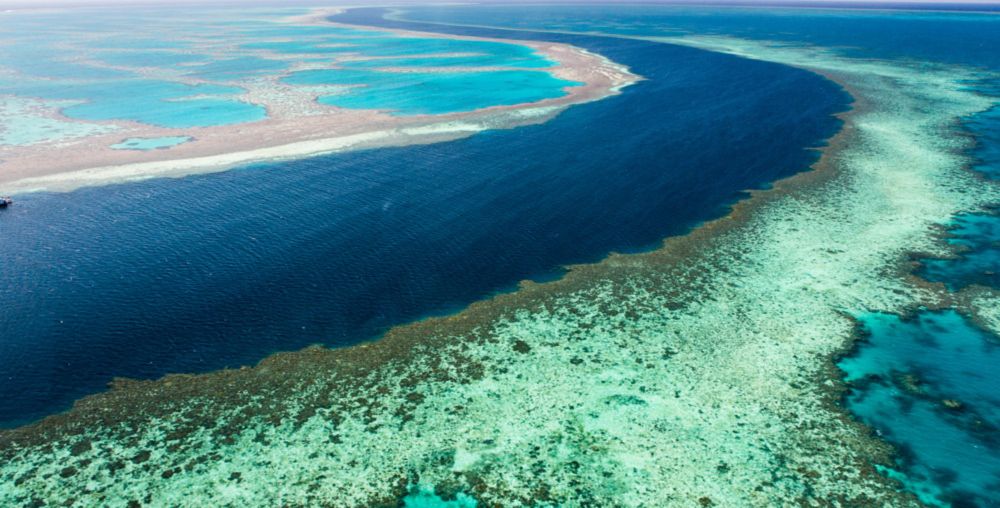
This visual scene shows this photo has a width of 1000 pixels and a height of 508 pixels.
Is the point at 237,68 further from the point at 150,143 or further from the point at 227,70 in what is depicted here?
the point at 150,143

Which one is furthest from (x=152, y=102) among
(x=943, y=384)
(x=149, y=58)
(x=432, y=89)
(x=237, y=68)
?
(x=943, y=384)

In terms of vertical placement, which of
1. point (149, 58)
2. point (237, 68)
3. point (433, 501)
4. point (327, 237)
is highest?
point (149, 58)

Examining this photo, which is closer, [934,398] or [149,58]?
[934,398]

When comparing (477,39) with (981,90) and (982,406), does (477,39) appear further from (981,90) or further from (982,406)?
(982,406)

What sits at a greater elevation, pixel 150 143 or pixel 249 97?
pixel 249 97

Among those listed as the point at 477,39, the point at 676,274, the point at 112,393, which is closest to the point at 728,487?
the point at 676,274

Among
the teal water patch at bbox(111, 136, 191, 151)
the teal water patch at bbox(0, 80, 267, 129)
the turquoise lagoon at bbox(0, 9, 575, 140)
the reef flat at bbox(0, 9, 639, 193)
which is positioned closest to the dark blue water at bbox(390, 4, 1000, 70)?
the reef flat at bbox(0, 9, 639, 193)

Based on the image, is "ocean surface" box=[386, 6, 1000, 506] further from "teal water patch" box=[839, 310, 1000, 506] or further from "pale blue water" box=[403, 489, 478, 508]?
"pale blue water" box=[403, 489, 478, 508]
